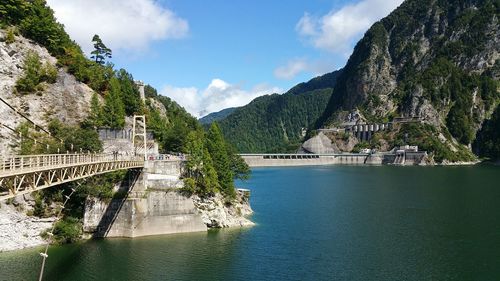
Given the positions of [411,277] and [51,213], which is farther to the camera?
[51,213]

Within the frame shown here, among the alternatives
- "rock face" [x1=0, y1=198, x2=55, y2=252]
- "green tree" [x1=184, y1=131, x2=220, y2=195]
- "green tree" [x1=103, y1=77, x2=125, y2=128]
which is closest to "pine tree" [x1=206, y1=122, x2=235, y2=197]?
"green tree" [x1=184, y1=131, x2=220, y2=195]

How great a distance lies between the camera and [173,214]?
192ft

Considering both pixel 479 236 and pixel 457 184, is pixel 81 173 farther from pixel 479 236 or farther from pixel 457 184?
pixel 457 184

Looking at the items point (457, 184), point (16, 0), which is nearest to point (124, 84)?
point (16, 0)

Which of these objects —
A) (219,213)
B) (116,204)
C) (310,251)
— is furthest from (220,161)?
(310,251)

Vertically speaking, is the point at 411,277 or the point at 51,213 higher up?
the point at 51,213

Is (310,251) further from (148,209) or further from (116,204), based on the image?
(116,204)

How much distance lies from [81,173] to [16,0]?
47.5 meters

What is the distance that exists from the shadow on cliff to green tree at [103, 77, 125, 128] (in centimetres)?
1768

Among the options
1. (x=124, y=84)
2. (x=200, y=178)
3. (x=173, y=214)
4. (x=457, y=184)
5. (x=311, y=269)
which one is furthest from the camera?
(x=457, y=184)

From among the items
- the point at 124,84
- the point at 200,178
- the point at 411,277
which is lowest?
the point at 411,277

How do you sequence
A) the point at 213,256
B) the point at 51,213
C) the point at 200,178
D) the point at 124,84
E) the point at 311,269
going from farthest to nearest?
the point at 124,84
the point at 200,178
the point at 51,213
the point at 213,256
the point at 311,269

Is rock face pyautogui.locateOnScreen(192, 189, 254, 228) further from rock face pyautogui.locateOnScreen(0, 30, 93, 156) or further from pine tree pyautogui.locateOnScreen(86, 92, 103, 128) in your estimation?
rock face pyautogui.locateOnScreen(0, 30, 93, 156)

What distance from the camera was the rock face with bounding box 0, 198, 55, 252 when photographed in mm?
49656
